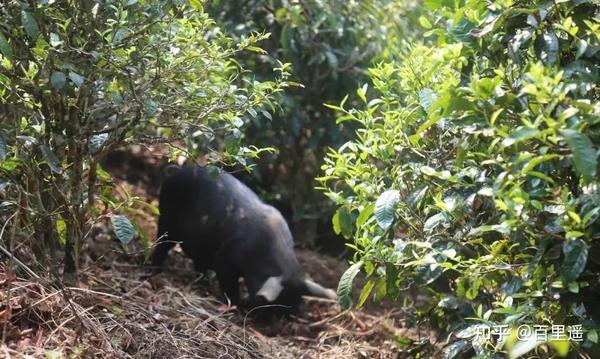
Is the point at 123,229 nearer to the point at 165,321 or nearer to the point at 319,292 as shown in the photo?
the point at 165,321

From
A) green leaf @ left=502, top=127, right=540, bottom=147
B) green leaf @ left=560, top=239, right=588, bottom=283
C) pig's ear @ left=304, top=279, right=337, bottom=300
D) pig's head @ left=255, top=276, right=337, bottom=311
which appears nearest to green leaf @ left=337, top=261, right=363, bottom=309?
green leaf @ left=560, top=239, right=588, bottom=283

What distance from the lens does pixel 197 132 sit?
4082 mm

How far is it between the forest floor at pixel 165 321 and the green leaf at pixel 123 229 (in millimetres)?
360

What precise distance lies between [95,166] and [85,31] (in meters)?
0.70

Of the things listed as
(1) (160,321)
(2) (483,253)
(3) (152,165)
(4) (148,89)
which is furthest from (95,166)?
(3) (152,165)

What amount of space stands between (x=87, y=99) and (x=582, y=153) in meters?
2.36

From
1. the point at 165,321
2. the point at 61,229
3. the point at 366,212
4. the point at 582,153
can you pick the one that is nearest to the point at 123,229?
the point at 61,229

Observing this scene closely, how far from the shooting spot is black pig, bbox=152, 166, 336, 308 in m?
5.99

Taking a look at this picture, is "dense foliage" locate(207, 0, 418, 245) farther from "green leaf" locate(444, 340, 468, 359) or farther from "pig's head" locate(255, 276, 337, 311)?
"green leaf" locate(444, 340, 468, 359)

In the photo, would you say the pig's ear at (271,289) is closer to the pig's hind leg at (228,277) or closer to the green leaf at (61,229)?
the pig's hind leg at (228,277)

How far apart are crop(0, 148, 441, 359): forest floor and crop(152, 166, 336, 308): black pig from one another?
0.57 feet

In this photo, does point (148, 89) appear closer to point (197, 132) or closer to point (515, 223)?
point (197, 132)

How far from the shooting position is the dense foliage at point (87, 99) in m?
3.67

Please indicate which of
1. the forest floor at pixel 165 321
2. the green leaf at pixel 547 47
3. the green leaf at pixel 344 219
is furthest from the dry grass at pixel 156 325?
the green leaf at pixel 547 47
